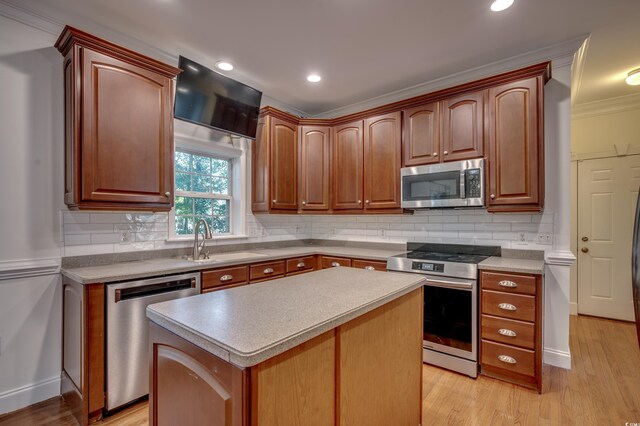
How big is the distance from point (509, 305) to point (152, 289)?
101 inches

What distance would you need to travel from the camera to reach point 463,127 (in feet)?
9.51

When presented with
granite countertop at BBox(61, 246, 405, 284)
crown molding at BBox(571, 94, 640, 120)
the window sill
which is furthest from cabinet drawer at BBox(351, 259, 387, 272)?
crown molding at BBox(571, 94, 640, 120)

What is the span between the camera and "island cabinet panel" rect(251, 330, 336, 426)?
2.88 feet

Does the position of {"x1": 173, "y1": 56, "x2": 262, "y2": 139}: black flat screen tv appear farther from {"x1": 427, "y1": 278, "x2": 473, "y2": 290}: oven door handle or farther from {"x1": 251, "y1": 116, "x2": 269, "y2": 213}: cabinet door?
{"x1": 427, "y1": 278, "x2": 473, "y2": 290}: oven door handle

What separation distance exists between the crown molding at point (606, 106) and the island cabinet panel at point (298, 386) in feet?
15.1

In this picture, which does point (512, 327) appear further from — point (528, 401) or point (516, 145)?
point (516, 145)

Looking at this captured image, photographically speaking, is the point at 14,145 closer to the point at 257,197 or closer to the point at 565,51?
the point at 257,197

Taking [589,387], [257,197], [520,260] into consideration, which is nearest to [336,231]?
[257,197]

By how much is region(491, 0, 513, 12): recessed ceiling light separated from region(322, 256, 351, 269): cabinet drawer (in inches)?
93.0

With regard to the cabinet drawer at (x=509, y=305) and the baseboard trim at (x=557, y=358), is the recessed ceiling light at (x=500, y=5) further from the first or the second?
the baseboard trim at (x=557, y=358)

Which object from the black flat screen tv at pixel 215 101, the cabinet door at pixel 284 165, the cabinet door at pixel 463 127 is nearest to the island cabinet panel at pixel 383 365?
the cabinet door at pixel 463 127

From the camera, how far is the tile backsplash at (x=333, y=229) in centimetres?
241

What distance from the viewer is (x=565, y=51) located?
8.66ft

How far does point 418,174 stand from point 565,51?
4.99 ft
